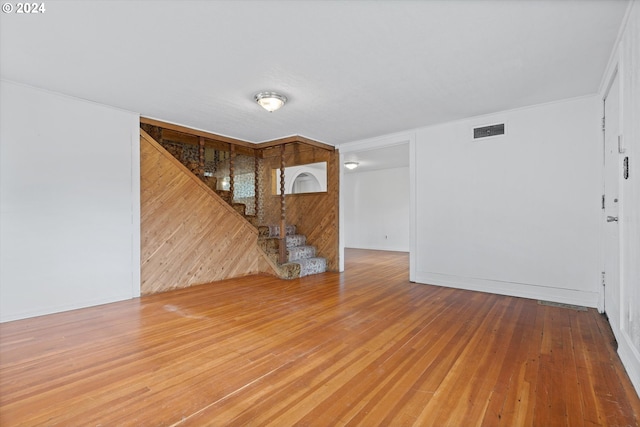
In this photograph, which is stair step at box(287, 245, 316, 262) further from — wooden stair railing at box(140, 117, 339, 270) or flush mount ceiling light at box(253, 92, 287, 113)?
flush mount ceiling light at box(253, 92, 287, 113)

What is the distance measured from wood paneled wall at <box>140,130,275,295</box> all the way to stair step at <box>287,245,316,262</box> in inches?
34.6

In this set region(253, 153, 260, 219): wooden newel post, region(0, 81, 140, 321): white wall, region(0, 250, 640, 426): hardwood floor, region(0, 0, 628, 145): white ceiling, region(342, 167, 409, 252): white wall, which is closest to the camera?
region(0, 250, 640, 426): hardwood floor

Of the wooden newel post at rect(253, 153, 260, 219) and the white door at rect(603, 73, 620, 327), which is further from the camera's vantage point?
the wooden newel post at rect(253, 153, 260, 219)

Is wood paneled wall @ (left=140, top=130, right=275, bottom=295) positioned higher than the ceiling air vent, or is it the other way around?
the ceiling air vent

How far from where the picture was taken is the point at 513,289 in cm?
388

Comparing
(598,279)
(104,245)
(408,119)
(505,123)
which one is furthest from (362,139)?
(104,245)

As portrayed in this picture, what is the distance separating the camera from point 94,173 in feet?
11.8

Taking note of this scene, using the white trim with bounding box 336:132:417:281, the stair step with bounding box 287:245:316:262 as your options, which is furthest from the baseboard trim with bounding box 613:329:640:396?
the stair step with bounding box 287:245:316:262

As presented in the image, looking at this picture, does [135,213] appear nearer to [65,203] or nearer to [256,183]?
[65,203]

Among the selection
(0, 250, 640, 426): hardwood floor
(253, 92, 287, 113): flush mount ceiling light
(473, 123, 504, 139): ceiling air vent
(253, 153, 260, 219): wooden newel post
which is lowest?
(0, 250, 640, 426): hardwood floor

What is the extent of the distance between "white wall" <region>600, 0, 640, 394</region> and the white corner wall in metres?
1.33

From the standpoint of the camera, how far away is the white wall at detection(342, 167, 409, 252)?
881cm

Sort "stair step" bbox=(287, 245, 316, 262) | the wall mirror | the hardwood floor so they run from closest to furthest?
1. the hardwood floor
2. "stair step" bbox=(287, 245, 316, 262)
3. the wall mirror

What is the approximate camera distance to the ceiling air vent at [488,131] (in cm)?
398
